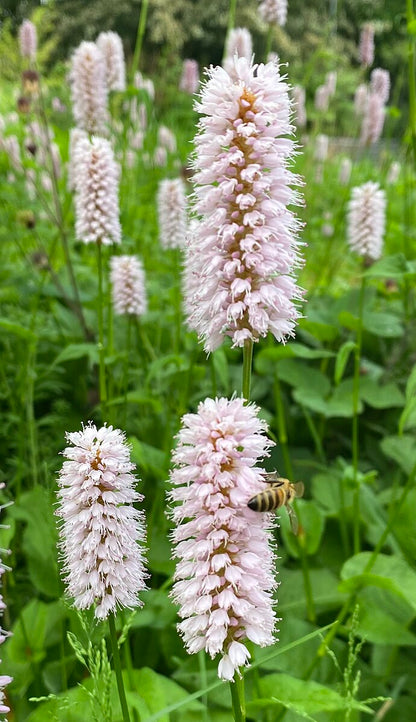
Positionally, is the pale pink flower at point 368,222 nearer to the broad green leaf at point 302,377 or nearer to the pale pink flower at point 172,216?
the broad green leaf at point 302,377

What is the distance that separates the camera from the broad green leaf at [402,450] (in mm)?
2871

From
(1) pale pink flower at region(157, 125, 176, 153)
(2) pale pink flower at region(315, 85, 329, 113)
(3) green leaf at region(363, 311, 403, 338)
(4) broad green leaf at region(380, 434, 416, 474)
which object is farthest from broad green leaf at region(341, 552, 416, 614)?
(2) pale pink flower at region(315, 85, 329, 113)

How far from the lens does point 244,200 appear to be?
1277mm

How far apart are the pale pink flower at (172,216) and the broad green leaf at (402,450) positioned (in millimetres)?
1350

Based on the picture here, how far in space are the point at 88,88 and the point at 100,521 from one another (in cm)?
261

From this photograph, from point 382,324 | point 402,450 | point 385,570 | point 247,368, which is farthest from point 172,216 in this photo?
point 247,368

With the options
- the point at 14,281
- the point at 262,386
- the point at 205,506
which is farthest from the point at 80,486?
the point at 14,281

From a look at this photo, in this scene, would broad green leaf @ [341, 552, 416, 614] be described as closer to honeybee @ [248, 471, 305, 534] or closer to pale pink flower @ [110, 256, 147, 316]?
honeybee @ [248, 471, 305, 534]

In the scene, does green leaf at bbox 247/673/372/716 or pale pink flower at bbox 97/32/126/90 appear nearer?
green leaf at bbox 247/673/372/716

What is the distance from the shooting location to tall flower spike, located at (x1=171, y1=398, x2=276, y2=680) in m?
1.08

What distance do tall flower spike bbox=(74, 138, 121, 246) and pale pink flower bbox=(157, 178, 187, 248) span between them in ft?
2.67

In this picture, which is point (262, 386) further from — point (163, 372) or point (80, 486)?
point (80, 486)

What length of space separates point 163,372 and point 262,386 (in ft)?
2.16

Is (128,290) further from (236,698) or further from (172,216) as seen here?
(236,698)
